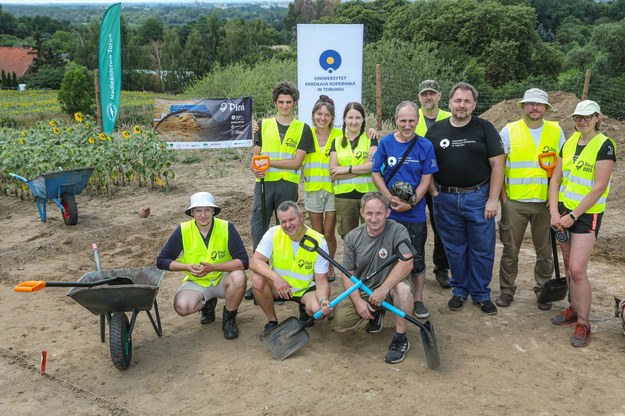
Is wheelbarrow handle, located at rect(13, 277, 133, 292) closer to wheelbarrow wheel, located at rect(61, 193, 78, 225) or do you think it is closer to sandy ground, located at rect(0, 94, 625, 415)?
sandy ground, located at rect(0, 94, 625, 415)

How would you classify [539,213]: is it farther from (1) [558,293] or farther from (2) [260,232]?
(2) [260,232]

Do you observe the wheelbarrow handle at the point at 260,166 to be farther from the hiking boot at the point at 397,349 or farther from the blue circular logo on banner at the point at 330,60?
the blue circular logo on banner at the point at 330,60

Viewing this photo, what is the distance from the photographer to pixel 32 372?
14.9ft

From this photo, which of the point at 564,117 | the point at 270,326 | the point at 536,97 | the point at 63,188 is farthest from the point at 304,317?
the point at 564,117

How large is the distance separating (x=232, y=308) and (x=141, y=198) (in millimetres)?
5113

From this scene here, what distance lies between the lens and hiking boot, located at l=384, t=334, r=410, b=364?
4.47 metres

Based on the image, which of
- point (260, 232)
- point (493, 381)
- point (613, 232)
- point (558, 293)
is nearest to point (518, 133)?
point (558, 293)

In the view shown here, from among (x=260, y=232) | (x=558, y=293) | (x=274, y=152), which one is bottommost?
(x=558, y=293)

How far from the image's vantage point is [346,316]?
4.74m

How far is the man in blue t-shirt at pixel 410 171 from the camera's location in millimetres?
5011

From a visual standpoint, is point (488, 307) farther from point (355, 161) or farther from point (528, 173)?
point (355, 161)

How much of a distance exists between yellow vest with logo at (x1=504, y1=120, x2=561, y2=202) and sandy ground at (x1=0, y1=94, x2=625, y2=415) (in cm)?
103

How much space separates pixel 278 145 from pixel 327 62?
3850mm

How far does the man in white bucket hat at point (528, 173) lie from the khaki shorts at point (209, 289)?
237 cm
